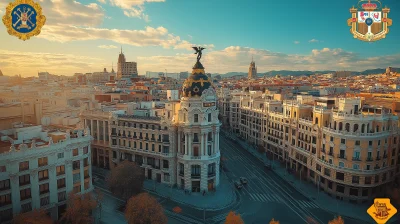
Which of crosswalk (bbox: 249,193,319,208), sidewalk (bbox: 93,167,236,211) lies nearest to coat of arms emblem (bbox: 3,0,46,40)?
sidewalk (bbox: 93,167,236,211)

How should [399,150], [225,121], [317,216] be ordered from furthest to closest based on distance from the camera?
[225,121] < [399,150] < [317,216]

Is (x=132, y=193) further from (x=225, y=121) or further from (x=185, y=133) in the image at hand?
(x=225, y=121)

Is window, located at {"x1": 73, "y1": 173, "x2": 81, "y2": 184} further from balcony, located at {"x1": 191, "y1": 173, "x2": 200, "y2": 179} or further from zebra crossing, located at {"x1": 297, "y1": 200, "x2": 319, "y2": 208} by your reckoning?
zebra crossing, located at {"x1": 297, "y1": 200, "x2": 319, "y2": 208}

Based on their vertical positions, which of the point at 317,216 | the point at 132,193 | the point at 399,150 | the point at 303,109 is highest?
the point at 303,109

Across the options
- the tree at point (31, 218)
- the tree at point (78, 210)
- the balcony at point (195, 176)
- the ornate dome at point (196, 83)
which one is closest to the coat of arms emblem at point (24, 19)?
the tree at point (31, 218)

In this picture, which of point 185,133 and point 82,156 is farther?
point 185,133

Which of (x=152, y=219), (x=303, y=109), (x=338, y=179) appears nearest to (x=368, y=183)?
(x=338, y=179)
